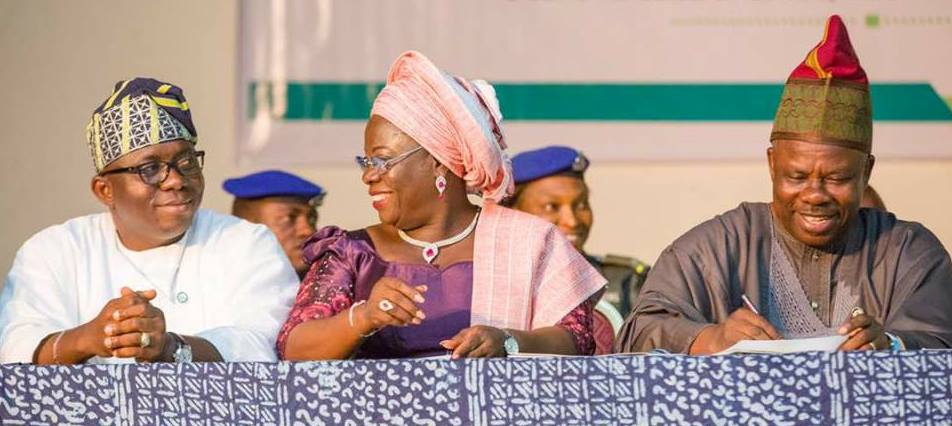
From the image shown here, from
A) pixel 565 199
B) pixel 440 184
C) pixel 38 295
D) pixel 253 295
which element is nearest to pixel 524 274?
pixel 440 184

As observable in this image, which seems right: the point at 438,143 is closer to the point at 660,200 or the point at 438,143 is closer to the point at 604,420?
the point at 604,420

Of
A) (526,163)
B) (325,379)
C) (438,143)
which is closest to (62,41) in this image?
(526,163)

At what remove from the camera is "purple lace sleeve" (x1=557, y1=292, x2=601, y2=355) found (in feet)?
13.8

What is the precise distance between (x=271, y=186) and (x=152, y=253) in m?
2.30

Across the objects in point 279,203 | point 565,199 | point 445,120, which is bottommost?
point 279,203

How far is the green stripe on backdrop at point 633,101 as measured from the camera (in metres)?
7.16

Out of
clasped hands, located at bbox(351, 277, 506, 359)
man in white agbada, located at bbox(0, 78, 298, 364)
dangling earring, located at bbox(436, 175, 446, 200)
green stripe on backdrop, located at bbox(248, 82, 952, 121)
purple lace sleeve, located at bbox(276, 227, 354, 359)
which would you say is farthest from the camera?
green stripe on backdrop, located at bbox(248, 82, 952, 121)

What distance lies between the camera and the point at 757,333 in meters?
3.81

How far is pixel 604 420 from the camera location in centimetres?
355

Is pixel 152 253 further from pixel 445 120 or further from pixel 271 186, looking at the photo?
pixel 271 186

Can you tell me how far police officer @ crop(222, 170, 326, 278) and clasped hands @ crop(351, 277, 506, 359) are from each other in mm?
3207

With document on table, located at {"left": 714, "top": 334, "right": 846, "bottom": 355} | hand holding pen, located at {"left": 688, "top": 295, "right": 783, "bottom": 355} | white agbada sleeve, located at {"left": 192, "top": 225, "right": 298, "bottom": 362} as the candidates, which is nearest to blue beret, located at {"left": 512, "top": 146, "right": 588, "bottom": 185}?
white agbada sleeve, located at {"left": 192, "top": 225, "right": 298, "bottom": 362}

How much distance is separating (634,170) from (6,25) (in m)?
2.92

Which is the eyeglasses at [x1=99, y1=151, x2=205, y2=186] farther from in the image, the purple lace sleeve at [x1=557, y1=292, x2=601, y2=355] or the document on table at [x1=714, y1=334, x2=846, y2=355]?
the document on table at [x1=714, y1=334, x2=846, y2=355]
